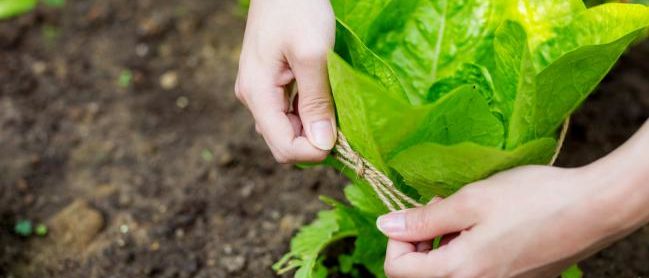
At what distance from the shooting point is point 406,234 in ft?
3.88

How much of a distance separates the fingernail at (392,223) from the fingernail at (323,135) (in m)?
0.16

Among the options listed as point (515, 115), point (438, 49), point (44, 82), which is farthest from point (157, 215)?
point (515, 115)

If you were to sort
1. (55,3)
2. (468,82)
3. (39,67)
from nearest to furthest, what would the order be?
(468,82), (39,67), (55,3)

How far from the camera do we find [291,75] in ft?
4.27

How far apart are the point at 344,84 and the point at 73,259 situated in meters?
1.05

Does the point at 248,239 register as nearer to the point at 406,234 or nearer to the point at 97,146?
the point at 97,146

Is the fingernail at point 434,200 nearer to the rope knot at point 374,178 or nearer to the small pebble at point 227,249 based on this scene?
the rope knot at point 374,178

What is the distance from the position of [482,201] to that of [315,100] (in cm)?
34

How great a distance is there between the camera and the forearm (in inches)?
40.1

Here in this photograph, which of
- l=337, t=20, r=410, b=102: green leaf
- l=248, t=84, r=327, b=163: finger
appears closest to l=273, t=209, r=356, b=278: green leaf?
l=248, t=84, r=327, b=163: finger

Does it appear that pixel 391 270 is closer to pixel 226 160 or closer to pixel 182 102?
pixel 226 160

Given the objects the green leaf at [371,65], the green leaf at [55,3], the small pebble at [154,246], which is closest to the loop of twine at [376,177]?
the green leaf at [371,65]

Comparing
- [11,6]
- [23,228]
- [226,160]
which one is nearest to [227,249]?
[226,160]

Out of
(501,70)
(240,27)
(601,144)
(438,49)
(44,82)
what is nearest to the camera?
(501,70)
